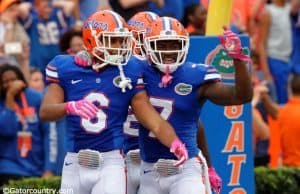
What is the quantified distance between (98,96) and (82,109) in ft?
1.03

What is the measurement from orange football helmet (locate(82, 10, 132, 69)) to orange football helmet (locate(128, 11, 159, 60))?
56 cm

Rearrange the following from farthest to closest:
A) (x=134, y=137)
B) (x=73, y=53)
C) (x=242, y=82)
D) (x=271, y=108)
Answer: (x=271, y=108), (x=73, y=53), (x=134, y=137), (x=242, y=82)

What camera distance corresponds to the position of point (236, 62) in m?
8.05

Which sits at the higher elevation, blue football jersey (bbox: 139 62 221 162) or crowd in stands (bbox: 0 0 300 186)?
blue football jersey (bbox: 139 62 221 162)

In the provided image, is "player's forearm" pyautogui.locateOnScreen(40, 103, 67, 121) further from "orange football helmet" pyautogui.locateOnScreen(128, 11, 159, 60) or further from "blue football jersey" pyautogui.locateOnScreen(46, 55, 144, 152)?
"orange football helmet" pyautogui.locateOnScreen(128, 11, 159, 60)

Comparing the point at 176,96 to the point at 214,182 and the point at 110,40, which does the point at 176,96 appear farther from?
Answer: the point at 214,182

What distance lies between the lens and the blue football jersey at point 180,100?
837 cm

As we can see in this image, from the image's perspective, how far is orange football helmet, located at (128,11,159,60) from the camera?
908 cm

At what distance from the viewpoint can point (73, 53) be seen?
1165cm

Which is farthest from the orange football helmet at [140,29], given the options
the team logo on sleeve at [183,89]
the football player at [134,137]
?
the team logo on sleeve at [183,89]

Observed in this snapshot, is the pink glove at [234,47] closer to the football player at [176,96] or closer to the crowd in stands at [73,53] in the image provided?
the football player at [176,96]

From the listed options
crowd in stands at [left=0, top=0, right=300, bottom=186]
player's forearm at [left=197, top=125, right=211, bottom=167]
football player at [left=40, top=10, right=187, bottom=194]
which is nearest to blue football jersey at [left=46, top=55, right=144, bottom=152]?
A: football player at [left=40, top=10, right=187, bottom=194]

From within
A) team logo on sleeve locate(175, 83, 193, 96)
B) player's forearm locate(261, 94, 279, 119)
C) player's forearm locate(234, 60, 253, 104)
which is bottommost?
player's forearm locate(261, 94, 279, 119)

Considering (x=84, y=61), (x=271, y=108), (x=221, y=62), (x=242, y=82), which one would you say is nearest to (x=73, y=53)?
(x=271, y=108)
